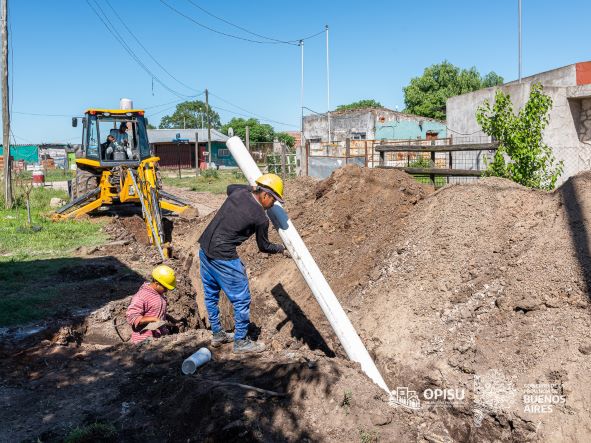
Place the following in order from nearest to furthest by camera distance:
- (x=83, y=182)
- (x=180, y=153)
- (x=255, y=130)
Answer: (x=83, y=182), (x=180, y=153), (x=255, y=130)

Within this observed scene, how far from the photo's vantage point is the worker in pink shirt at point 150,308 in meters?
5.81

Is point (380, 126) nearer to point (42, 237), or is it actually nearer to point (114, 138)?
point (114, 138)

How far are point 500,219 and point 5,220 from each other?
44.0 feet

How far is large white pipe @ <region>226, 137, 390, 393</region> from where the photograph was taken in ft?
15.4

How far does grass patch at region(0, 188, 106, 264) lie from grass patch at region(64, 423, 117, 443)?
6.90m

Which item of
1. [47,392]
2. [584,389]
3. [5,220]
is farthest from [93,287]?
[5,220]

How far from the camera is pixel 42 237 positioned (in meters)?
11.8

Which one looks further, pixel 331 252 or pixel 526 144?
pixel 526 144

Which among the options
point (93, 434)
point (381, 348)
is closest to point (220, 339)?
point (381, 348)

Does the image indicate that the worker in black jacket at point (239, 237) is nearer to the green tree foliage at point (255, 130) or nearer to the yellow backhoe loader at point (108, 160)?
A: the yellow backhoe loader at point (108, 160)

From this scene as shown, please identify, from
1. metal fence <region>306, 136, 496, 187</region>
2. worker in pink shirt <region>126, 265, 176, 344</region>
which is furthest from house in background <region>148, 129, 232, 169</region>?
worker in pink shirt <region>126, 265, 176, 344</region>

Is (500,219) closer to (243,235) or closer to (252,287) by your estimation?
(243,235)

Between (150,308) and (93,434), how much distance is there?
223 cm

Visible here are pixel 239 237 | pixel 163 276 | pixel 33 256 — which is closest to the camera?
pixel 239 237
